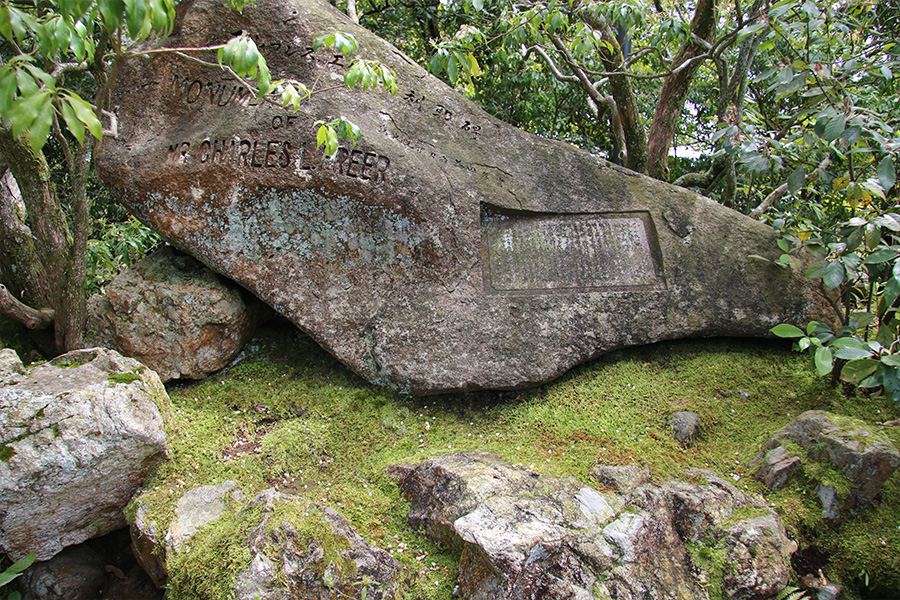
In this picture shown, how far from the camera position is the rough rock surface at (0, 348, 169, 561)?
2.82 meters

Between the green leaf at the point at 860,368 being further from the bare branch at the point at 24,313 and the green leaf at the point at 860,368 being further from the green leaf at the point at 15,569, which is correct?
the bare branch at the point at 24,313

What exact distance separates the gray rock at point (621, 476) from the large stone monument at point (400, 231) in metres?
0.90

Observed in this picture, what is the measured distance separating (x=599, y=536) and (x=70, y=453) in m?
2.75

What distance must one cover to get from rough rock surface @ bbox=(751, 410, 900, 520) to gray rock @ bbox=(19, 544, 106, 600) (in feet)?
12.9

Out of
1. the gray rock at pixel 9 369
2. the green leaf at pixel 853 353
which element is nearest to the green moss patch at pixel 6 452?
the gray rock at pixel 9 369

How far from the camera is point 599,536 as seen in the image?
2.71 metres

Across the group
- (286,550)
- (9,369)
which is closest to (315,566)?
(286,550)

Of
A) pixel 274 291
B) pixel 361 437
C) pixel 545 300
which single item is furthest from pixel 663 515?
pixel 274 291

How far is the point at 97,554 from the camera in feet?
10.7

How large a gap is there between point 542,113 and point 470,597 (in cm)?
627

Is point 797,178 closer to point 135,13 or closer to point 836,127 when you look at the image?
point 836,127

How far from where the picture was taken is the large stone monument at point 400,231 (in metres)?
3.96

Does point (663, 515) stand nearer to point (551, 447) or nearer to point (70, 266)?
point (551, 447)

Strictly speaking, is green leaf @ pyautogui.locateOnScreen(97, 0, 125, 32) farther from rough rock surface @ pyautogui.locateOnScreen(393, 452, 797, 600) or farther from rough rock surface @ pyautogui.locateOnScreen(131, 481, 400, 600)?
rough rock surface @ pyautogui.locateOnScreen(393, 452, 797, 600)
